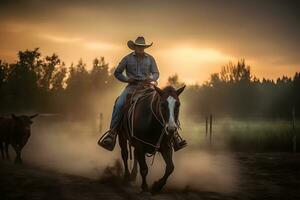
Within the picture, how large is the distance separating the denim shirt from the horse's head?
219 cm

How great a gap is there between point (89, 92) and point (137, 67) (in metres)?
67.1

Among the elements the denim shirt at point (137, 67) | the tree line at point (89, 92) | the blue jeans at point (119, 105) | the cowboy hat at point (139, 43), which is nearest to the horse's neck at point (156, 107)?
the blue jeans at point (119, 105)

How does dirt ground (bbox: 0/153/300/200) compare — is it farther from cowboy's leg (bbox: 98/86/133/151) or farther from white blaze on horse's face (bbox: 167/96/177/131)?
white blaze on horse's face (bbox: 167/96/177/131)

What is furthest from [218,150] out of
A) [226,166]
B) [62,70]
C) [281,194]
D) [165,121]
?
[62,70]

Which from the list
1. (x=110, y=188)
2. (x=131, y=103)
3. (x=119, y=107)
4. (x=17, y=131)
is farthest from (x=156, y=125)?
(x=17, y=131)

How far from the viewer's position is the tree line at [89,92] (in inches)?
2253

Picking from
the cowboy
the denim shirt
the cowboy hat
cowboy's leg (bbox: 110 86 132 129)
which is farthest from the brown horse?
the cowboy hat

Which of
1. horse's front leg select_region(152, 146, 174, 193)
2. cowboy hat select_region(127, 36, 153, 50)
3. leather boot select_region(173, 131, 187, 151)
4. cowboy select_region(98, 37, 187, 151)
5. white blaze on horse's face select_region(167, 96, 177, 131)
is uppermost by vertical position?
cowboy hat select_region(127, 36, 153, 50)

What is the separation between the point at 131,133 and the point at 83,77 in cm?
7694

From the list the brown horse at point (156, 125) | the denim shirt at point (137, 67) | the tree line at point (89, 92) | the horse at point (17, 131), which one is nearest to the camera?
the brown horse at point (156, 125)

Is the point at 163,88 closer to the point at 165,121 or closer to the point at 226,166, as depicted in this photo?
the point at 165,121

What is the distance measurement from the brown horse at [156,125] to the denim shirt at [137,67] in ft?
4.06

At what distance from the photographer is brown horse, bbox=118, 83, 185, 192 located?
722 cm

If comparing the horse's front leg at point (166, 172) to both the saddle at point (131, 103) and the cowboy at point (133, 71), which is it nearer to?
the saddle at point (131, 103)
